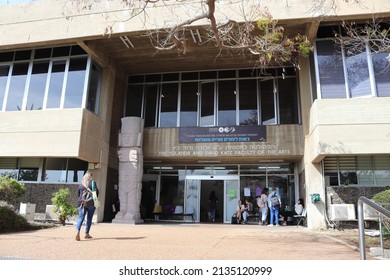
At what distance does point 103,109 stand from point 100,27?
3.42 m

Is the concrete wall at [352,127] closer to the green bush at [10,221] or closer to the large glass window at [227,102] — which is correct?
the large glass window at [227,102]

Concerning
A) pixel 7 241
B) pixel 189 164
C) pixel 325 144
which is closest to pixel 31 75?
pixel 189 164

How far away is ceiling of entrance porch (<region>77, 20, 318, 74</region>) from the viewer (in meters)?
13.5

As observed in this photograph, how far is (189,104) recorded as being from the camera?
1641 centimetres

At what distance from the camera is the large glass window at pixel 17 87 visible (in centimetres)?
1430

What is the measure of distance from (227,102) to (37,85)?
805 centimetres

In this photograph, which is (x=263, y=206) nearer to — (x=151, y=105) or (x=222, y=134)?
(x=222, y=134)

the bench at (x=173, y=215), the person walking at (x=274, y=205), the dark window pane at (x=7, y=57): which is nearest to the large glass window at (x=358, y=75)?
the person walking at (x=274, y=205)

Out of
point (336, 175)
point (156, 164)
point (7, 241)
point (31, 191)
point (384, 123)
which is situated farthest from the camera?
point (156, 164)

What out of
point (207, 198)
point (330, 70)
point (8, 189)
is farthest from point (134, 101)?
point (330, 70)

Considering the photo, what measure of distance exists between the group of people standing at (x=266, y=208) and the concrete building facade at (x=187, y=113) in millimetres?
604

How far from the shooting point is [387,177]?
1220 centimetres

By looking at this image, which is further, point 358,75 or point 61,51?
point 61,51

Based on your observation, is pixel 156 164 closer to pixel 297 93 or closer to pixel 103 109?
pixel 103 109
